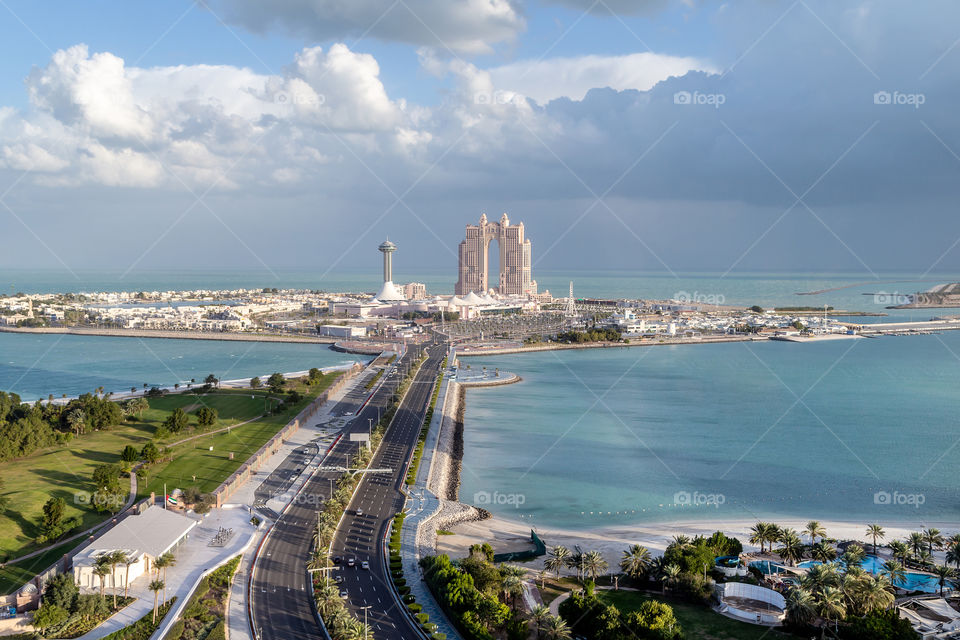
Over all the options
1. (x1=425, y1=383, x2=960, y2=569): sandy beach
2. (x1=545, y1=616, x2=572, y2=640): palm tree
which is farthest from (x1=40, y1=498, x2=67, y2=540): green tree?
(x1=545, y1=616, x2=572, y2=640): palm tree

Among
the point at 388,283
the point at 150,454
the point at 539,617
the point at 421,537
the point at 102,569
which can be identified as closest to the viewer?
the point at 539,617

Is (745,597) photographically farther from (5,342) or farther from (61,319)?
(61,319)

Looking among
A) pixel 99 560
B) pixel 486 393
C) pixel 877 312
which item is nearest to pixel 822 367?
pixel 486 393

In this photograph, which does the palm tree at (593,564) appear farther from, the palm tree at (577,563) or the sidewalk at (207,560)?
the sidewalk at (207,560)

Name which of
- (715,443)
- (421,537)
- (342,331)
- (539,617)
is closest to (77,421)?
(421,537)

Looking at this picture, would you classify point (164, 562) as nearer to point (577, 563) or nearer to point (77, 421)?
point (577, 563)

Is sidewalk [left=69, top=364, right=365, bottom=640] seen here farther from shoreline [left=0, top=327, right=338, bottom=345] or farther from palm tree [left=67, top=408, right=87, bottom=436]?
shoreline [left=0, top=327, right=338, bottom=345]
